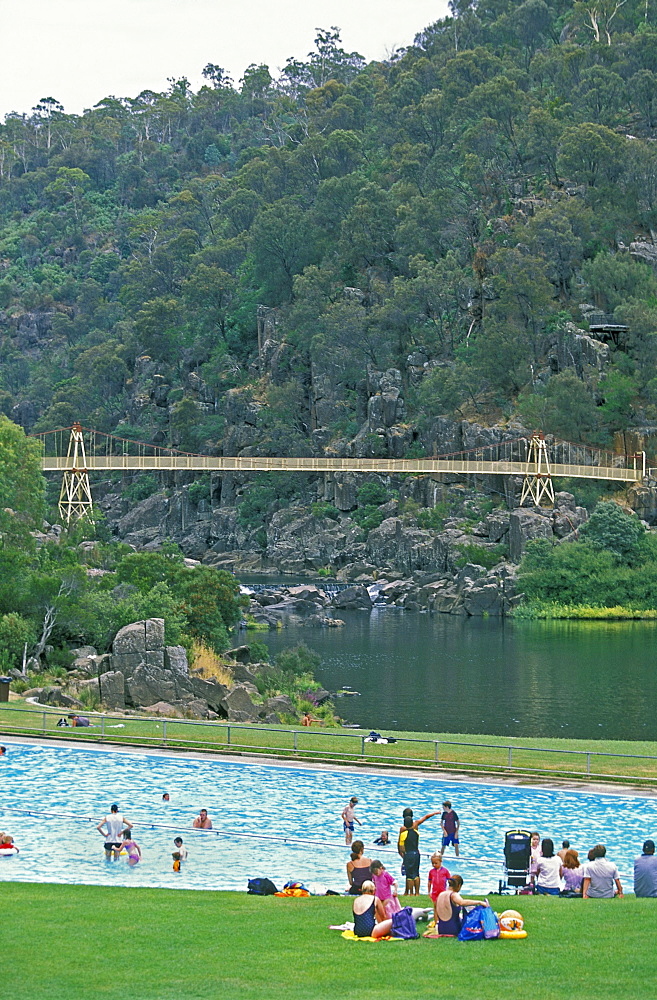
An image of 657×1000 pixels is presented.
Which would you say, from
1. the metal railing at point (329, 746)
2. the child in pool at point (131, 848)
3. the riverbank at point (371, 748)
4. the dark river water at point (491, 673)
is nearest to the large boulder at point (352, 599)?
the dark river water at point (491, 673)

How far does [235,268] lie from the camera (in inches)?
5541

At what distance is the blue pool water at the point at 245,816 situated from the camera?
2005 centimetres

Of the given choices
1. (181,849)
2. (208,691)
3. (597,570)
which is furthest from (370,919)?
(597,570)

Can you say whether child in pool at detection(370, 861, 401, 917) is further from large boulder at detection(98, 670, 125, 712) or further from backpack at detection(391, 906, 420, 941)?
large boulder at detection(98, 670, 125, 712)

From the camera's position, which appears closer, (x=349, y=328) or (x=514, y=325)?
(x=514, y=325)

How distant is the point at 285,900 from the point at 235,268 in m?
127

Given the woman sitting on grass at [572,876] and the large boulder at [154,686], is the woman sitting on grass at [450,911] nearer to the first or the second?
the woman sitting on grass at [572,876]

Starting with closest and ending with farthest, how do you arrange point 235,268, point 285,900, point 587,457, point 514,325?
1. point 285,900
2. point 587,457
3. point 514,325
4. point 235,268

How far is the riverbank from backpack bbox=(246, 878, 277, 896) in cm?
792

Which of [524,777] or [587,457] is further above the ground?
[587,457]

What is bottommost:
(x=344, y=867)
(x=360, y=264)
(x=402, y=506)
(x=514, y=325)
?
(x=344, y=867)

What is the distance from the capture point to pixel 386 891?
1544cm

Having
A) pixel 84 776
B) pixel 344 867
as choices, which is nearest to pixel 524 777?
pixel 344 867

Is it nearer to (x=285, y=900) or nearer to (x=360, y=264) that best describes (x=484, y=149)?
(x=360, y=264)
